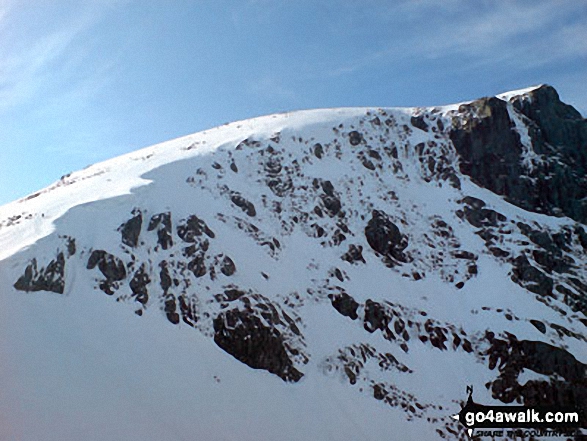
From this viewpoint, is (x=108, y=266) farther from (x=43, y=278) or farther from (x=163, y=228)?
(x=163, y=228)

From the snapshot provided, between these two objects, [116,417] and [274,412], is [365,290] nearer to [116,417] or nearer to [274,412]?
[274,412]

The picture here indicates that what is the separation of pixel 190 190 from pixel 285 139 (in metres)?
15.2

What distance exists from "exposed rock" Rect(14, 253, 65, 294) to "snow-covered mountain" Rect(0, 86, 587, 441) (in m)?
0.09

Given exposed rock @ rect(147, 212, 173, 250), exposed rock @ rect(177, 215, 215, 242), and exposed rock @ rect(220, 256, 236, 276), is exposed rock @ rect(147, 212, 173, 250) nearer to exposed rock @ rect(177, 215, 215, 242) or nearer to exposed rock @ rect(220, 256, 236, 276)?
exposed rock @ rect(177, 215, 215, 242)

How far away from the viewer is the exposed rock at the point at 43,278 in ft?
81.7

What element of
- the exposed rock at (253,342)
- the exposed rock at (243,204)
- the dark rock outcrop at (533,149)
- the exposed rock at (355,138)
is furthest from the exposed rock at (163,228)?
the dark rock outcrop at (533,149)

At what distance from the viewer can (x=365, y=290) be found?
115ft

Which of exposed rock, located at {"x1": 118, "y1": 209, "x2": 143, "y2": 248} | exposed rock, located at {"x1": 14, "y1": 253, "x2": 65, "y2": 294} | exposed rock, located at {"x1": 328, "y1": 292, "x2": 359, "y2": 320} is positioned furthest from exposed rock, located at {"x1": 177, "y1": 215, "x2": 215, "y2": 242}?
exposed rock, located at {"x1": 328, "y1": 292, "x2": 359, "y2": 320}

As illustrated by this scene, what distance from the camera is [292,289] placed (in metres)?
32.6

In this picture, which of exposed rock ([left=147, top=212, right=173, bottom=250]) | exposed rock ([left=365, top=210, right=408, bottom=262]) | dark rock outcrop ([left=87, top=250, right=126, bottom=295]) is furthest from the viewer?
exposed rock ([left=365, top=210, right=408, bottom=262])

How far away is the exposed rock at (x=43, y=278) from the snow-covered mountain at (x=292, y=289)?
92 mm

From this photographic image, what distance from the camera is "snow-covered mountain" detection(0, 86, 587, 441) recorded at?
22375mm

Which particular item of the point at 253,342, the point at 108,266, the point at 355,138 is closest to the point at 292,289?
the point at 253,342

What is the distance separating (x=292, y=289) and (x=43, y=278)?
48.0 feet
